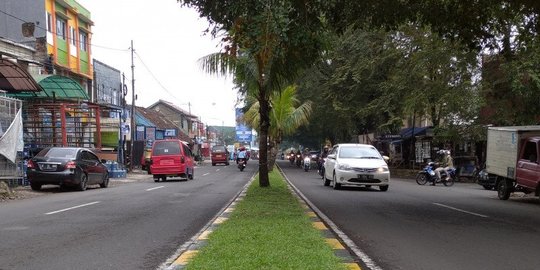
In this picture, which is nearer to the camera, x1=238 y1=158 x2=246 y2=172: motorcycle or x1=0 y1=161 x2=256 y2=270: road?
x1=0 y1=161 x2=256 y2=270: road

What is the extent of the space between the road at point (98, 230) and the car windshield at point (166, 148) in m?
9.87

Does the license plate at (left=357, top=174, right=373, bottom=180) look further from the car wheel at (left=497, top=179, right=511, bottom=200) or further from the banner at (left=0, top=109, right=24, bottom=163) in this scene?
the banner at (left=0, top=109, right=24, bottom=163)

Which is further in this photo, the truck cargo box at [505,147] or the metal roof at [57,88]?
the metal roof at [57,88]

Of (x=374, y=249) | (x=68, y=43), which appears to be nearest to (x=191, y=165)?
(x=68, y=43)

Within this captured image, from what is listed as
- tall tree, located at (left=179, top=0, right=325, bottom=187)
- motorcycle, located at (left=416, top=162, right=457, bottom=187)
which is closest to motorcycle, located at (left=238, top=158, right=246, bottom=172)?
motorcycle, located at (left=416, top=162, right=457, bottom=187)

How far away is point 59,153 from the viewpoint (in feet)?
59.5

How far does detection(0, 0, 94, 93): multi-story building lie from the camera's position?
30.0 metres

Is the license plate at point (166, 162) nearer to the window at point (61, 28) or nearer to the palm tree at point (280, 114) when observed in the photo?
the palm tree at point (280, 114)

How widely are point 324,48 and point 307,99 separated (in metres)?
24.1

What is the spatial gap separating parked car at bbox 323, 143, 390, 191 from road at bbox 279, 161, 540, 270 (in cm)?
325

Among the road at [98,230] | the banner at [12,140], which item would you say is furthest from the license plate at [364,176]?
the banner at [12,140]

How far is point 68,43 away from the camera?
3322 cm

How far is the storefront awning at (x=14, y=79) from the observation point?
20.3 meters

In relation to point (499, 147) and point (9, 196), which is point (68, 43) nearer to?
point (9, 196)
